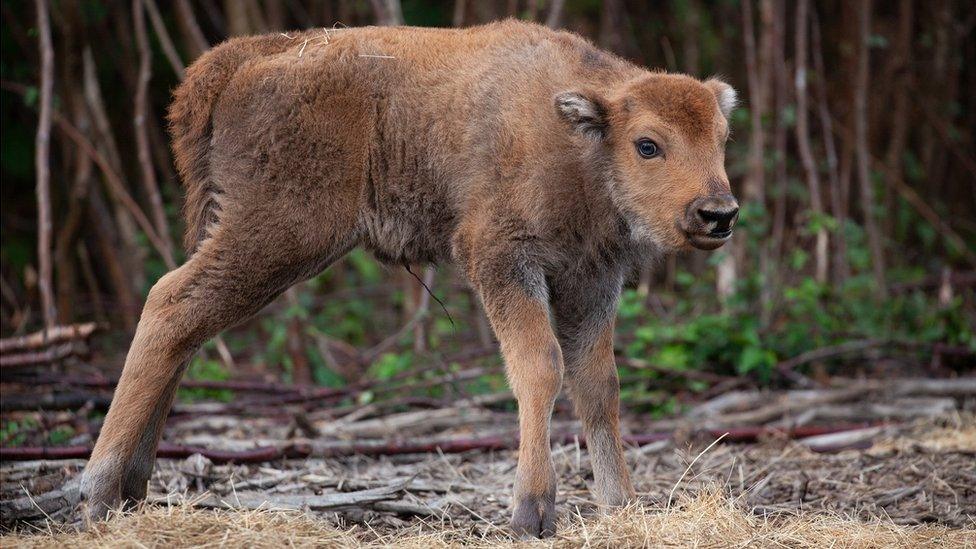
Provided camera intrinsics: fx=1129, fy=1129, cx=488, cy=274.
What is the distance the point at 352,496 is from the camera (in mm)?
5848

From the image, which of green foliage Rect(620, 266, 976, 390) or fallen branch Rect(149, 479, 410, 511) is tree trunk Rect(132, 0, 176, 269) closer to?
fallen branch Rect(149, 479, 410, 511)

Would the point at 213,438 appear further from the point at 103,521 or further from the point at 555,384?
the point at 555,384

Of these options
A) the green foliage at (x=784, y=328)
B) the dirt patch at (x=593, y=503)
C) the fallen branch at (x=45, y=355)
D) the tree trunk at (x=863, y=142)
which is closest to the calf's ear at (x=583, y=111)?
the dirt patch at (x=593, y=503)

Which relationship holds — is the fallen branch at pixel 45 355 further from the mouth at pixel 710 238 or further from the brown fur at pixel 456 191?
the mouth at pixel 710 238

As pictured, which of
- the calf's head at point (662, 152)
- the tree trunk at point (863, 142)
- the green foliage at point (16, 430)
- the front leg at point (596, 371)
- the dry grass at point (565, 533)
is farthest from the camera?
the tree trunk at point (863, 142)

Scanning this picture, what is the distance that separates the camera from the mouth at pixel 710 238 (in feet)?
18.0

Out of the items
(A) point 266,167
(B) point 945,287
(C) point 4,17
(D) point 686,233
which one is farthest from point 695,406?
(C) point 4,17

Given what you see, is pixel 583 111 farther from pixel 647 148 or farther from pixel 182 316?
pixel 182 316

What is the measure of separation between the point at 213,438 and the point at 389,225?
2648 millimetres

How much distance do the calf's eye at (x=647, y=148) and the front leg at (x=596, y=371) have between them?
2.51 feet

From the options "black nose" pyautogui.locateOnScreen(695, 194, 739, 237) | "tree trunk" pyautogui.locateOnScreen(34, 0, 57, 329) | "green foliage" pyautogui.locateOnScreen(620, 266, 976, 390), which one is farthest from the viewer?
"green foliage" pyautogui.locateOnScreen(620, 266, 976, 390)

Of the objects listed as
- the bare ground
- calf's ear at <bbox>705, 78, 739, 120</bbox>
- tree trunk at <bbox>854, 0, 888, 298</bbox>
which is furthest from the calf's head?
tree trunk at <bbox>854, 0, 888, 298</bbox>

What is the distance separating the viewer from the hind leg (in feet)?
18.6

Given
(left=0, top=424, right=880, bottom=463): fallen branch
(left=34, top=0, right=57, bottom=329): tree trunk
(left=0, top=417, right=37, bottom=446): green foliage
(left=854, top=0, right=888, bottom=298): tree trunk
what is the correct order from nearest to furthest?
(left=0, top=424, right=880, bottom=463): fallen branch
(left=0, top=417, right=37, bottom=446): green foliage
(left=34, top=0, right=57, bottom=329): tree trunk
(left=854, top=0, right=888, bottom=298): tree trunk
